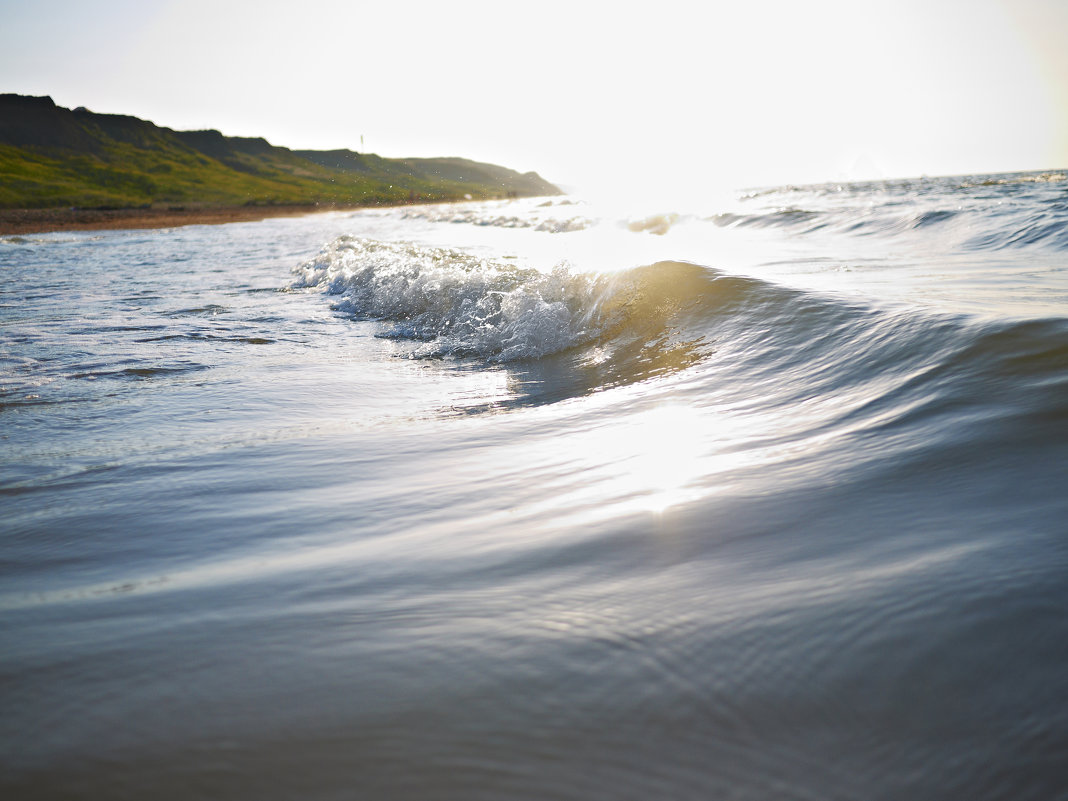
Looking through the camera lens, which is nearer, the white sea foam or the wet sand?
the white sea foam

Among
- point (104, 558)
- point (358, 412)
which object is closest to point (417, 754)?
point (104, 558)

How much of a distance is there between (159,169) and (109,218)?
49.6 m

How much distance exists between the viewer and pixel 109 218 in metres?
40.9

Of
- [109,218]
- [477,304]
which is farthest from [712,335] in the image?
[109,218]

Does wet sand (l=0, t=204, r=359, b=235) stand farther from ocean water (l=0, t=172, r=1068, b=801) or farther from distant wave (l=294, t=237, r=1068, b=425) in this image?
ocean water (l=0, t=172, r=1068, b=801)

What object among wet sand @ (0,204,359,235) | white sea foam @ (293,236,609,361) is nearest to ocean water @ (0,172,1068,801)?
white sea foam @ (293,236,609,361)

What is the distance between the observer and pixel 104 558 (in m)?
1.95

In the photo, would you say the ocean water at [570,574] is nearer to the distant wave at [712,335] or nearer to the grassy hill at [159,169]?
the distant wave at [712,335]

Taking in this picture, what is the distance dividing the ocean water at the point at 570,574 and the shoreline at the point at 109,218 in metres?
36.1

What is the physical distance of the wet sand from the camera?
35312 mm

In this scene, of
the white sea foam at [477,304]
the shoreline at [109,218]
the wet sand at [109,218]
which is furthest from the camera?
the wet sand at [109,218]

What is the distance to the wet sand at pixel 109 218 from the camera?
35312 mm

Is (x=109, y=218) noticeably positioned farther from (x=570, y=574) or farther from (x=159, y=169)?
(x=159, y=169)

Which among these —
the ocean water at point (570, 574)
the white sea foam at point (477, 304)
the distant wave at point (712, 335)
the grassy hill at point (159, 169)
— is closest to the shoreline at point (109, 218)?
the grassy hill at point (159, 169)
